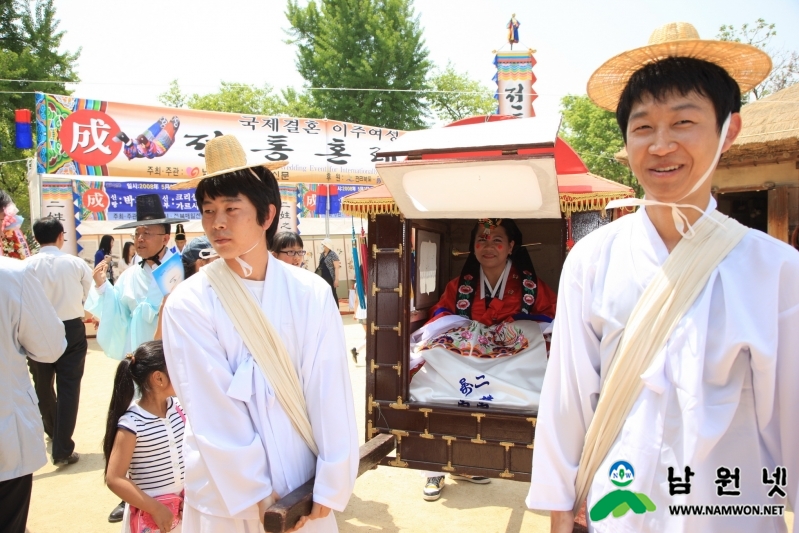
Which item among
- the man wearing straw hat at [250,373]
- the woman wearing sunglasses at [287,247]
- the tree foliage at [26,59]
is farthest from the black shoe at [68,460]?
the tree foliage at [26,59]

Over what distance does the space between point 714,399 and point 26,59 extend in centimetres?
1858

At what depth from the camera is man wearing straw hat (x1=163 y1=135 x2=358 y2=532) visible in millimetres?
1668

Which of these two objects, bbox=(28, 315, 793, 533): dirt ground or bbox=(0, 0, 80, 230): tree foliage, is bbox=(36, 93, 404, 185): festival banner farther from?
bbox=(0, 0, 80, 230): tree foliage

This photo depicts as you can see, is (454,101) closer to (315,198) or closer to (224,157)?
(315,198)

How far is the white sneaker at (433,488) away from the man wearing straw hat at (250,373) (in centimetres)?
221

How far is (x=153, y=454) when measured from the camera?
99.1 inches

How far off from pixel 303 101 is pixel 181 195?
11.9m

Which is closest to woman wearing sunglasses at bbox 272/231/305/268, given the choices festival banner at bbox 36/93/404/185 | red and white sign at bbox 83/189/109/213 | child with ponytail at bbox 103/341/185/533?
child with ponytail at bbox 103/341/185/533

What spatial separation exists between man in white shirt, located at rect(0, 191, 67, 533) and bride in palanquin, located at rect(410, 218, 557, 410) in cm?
198

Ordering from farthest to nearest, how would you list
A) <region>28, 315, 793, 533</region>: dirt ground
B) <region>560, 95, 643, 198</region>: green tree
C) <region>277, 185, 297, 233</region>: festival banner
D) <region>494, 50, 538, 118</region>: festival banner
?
<region>560, 95, 643, 198</region>: green tree
<region>277, 185, 297, 233</region>: festival banner
<region>494, 50, 538, 118</region>: festival banner
<region>28, 315, 793, 533</region>: dirt ground

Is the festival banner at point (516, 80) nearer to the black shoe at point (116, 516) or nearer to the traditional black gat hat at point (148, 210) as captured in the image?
the traditional black gat hat at point (148, 210)

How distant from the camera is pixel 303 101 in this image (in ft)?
72.2

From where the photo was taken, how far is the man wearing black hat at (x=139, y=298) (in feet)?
11.9

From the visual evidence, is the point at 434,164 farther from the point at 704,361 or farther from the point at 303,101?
the point at 303,101
